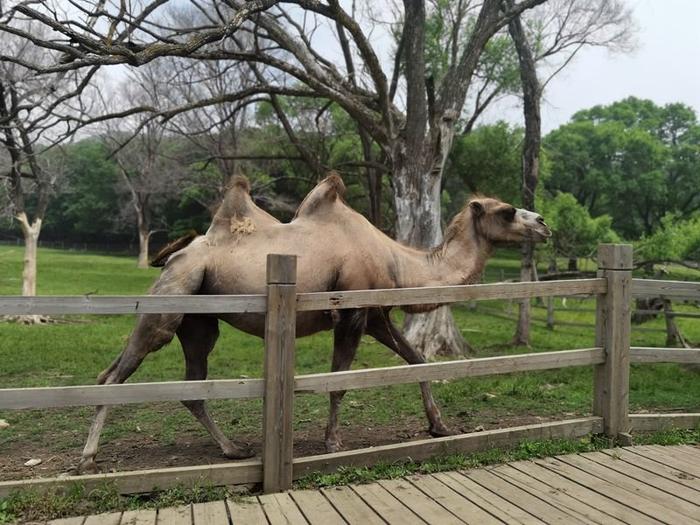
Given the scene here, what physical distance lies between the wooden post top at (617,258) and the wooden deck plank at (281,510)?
3278 millimetres

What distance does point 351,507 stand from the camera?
3.70 meters

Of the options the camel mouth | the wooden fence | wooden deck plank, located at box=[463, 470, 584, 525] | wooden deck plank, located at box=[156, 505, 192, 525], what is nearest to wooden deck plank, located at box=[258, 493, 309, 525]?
the wooden fence

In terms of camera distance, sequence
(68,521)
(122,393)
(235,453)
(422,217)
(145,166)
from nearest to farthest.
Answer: (68,521) → (122,393) → (235,453) → (422,217) → (145,166)

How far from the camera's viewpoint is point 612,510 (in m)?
3.70

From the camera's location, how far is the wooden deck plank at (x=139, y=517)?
11.2 ft

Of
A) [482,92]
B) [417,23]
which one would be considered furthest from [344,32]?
[482,92]

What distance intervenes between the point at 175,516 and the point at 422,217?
805 centimetres

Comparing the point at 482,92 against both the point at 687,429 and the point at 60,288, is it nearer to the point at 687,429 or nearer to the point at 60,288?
the point at 60,288

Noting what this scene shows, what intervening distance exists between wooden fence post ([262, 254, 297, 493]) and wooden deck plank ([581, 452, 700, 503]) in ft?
7.91

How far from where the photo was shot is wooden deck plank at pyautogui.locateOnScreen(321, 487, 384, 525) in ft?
11.5

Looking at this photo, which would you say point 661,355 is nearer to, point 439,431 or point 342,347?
point 439,431

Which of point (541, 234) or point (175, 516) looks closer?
point (175, 516)

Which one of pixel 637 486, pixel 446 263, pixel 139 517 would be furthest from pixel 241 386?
pixel 637 486

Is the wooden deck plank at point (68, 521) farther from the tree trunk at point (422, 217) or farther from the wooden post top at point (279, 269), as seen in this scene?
the tree trunk at point (422, 217)
